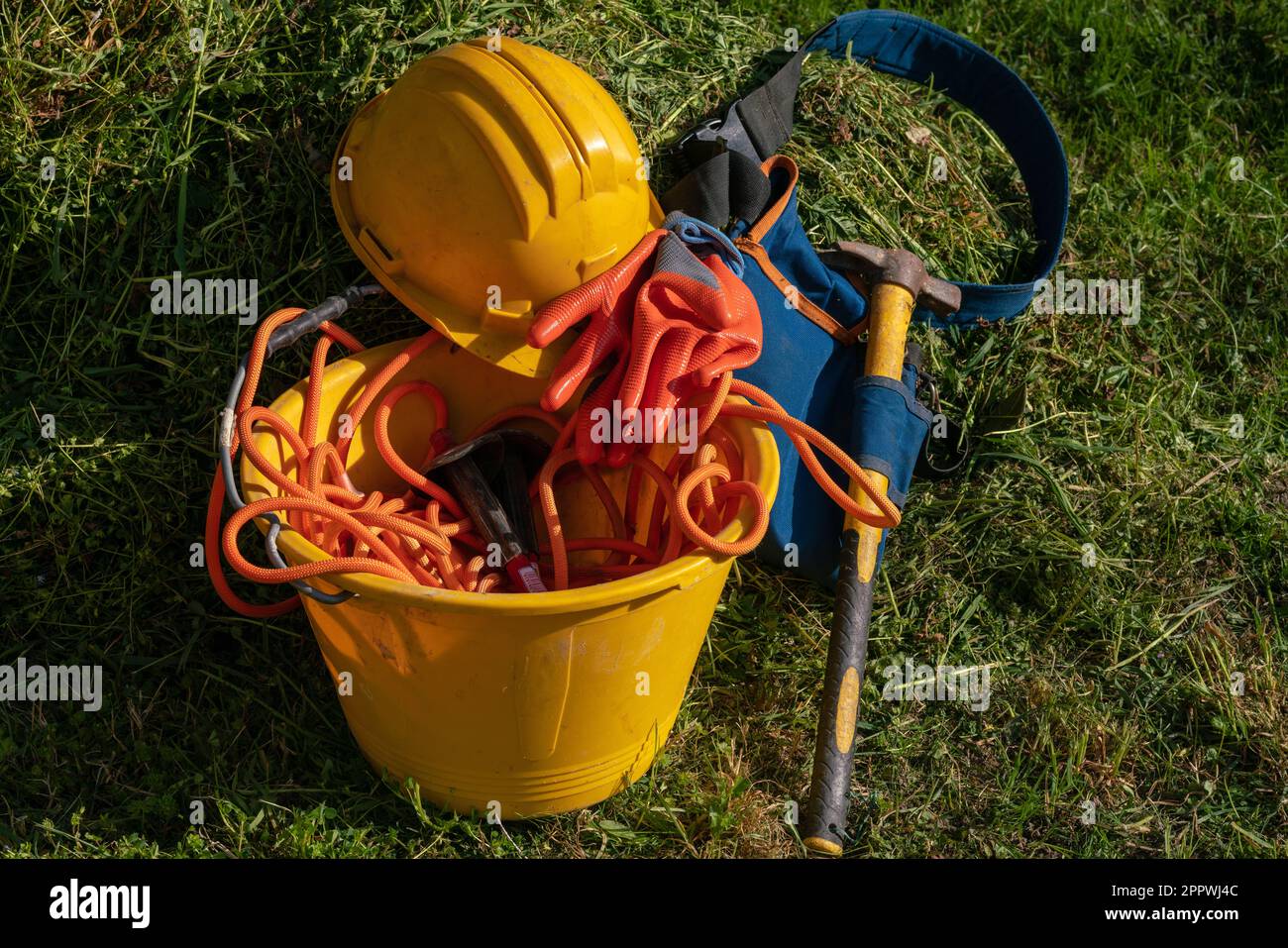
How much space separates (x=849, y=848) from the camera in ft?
9.04

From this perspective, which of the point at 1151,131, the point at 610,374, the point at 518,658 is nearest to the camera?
the point at 518,658

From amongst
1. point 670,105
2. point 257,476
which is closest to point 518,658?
point 257,476

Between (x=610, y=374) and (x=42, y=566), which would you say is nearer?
(x=610, y=374)

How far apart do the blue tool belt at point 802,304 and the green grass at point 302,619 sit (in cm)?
15

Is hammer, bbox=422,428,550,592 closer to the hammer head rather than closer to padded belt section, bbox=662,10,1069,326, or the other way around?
padded belt section, bbox=662,10,1069,326

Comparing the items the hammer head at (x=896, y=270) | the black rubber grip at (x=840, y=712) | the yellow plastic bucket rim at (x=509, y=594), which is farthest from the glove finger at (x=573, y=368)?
the hammer head at (x=896, y=270)

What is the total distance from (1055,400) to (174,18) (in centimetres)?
252

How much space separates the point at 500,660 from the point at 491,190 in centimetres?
96

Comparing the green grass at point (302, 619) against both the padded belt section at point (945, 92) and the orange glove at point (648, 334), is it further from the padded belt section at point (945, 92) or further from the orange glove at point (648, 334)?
the orange glove at point (648, 334)

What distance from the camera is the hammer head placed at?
3236mm

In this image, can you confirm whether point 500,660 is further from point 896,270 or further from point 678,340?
point 896,270

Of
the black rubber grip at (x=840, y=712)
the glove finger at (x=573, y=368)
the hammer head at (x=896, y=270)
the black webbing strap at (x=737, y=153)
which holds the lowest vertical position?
the black rubber grip at (x=840, y=712)

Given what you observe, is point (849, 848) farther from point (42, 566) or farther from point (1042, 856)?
point (42, 566)

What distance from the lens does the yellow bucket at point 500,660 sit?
7.33ft
